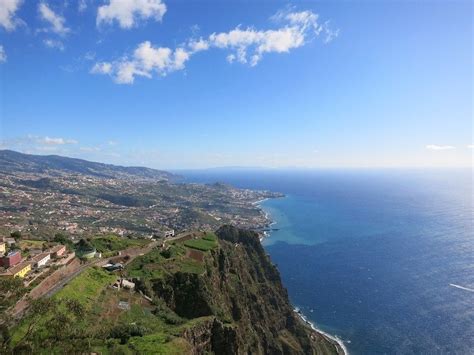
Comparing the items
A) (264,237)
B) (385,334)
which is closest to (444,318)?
(385,334)

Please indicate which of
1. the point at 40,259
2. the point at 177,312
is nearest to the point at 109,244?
the point at 40,259

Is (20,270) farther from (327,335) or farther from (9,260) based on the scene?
(327,335)

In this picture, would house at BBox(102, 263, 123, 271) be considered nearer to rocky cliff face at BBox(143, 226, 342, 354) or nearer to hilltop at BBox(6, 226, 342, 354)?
hilltop at BBox(6, 226, 342, 354)

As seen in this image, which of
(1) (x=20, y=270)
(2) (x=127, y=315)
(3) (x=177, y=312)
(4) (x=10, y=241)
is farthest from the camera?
(4) (x=10, y=241)

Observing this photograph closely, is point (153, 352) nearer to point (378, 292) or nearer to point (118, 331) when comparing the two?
point (118, 331)

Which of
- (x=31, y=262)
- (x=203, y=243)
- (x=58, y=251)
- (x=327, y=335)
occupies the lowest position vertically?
(x=327, y=335)

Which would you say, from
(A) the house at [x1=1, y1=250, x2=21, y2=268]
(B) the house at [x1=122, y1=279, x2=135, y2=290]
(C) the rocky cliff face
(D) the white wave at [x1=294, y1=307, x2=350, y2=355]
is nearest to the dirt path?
(B) the house at [x1=122, y1=279, x2=135, y2=290]

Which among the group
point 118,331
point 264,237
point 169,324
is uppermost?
point 118,331
